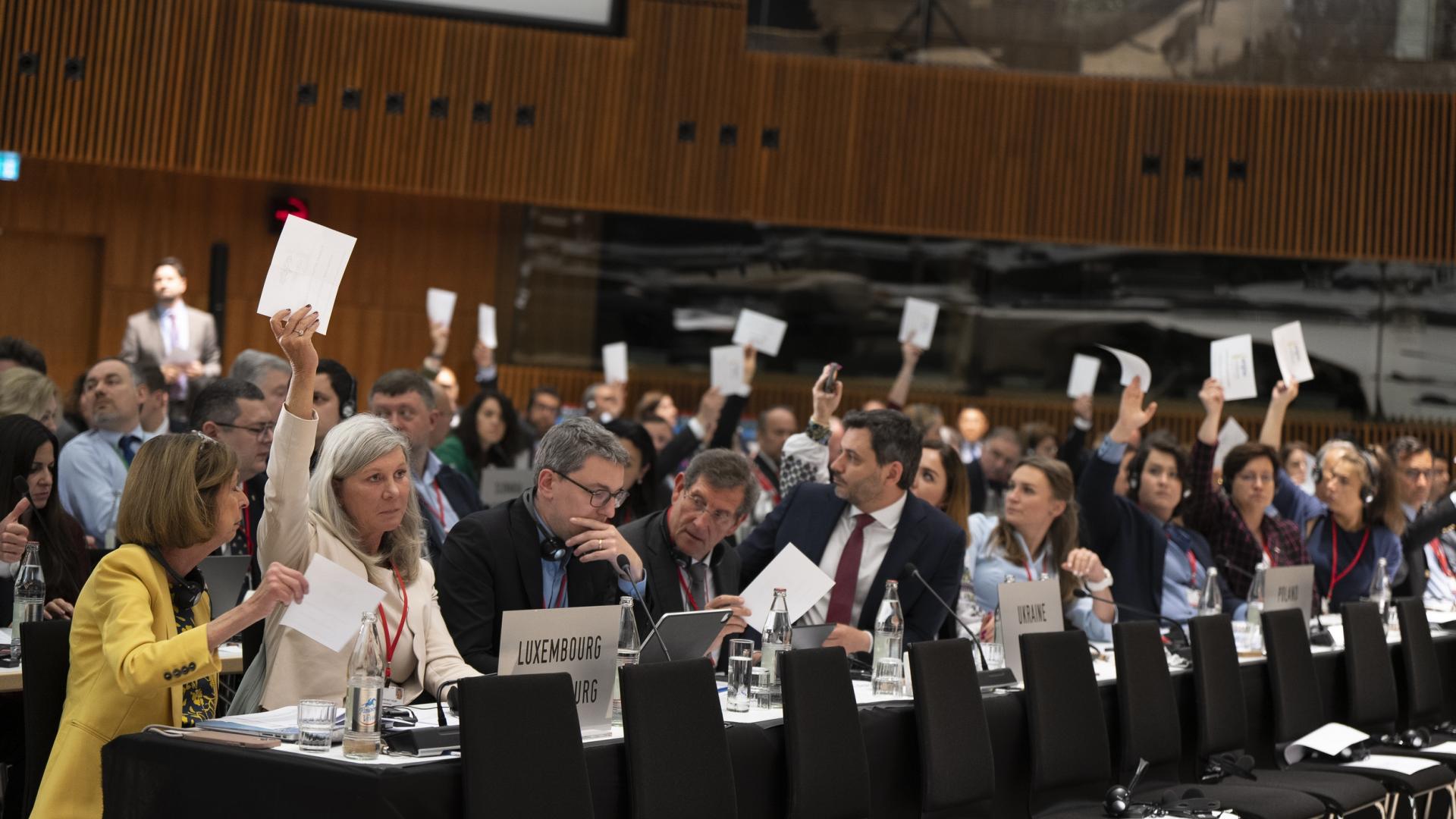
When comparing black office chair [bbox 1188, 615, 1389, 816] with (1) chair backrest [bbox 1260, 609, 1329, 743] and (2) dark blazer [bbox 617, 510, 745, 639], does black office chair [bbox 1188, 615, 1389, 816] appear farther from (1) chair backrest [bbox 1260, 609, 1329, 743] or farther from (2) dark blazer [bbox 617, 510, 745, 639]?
(2) dark blazer [bbox 617, 510, 745, 639]

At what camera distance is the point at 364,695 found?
2.99 metres

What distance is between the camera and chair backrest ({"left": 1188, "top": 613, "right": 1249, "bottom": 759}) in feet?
16.6

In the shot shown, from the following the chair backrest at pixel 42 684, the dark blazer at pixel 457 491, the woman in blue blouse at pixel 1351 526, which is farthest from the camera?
the woman in blue blouse at pixel 1351 526

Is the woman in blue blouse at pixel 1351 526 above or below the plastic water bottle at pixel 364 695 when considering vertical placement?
above

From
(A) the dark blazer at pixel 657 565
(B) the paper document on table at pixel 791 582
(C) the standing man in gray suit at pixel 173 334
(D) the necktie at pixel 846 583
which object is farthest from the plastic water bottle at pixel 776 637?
(C) the standing man in gray suit at pixel 173 334

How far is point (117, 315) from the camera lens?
480 inches

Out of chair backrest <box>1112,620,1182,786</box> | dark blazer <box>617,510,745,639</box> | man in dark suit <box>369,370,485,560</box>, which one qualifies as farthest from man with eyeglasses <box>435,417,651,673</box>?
chair backrest <box>1112,620,1182,786</box>

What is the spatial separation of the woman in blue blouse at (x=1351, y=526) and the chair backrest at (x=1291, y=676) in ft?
6.56

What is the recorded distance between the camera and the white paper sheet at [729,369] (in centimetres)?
866

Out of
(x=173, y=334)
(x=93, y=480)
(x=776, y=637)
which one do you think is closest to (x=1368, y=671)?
(x=776, y=637)

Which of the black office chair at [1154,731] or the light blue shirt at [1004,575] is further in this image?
the light blue shirt at [1004,575]

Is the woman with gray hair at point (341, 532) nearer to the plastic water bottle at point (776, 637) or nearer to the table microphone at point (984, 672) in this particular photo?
the plastic water bottle at point (776, 637)

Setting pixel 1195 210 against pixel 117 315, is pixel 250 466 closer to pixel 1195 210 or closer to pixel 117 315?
pixel 117 315

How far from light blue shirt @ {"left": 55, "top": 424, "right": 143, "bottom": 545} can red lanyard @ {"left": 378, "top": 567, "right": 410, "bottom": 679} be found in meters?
2.28
